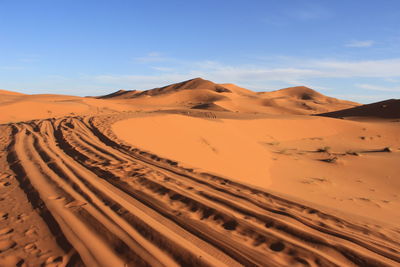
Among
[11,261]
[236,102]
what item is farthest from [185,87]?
[11,261]

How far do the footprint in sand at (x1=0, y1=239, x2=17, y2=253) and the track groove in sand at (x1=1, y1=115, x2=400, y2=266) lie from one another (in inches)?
20.5

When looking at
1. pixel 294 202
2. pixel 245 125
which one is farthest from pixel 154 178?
pixel 245 125

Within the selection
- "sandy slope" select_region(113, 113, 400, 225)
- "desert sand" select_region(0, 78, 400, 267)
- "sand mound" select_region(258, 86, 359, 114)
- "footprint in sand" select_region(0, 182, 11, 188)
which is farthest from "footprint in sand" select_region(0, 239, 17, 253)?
"sand mound" select_region(258, 86, 359, 114)

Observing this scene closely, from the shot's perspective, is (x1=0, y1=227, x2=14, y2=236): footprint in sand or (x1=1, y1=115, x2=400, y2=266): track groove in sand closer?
(x1=1, y1=115, x2=400, y2=266): track groove in sand

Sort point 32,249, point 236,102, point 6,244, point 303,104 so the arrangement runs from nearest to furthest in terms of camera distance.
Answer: point 32,249 → point 6,244 → point 236,102 → point 303,104

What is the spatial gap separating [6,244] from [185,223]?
213 centimetres

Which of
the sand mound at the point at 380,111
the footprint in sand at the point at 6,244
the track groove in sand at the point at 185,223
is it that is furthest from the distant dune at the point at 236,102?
the footprint in sand at the point at 6,244

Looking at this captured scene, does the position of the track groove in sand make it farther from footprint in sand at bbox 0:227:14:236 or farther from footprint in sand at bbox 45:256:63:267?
footprint in sand at bbox 0:227:14:236

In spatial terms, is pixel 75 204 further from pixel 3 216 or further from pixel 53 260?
pixel 53 260

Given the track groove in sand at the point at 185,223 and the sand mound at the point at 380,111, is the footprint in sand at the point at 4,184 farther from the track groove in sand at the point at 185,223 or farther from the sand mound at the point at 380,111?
the sand mound at the point at 380,111

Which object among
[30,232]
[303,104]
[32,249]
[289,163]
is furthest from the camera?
[303,104]

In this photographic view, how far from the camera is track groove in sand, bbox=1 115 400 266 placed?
3191mm

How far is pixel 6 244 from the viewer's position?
3.44 metres

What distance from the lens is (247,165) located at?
33.7 feet
